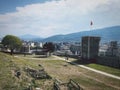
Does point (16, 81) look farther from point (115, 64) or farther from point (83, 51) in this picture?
point (83, 51)

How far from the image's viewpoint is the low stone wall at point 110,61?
6123 cm

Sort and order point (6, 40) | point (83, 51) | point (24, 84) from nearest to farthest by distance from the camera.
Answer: point (24, 84) → point (83, 51) → point (6, 40)

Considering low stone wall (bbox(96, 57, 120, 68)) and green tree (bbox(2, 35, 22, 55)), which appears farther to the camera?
green tree (bbox(2, 35, 22, 55))

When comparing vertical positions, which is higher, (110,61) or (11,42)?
(11,42)

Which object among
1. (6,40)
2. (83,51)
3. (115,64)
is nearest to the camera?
(115,64)

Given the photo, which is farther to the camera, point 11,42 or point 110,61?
point 11,42

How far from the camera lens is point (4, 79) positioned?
31.8 metres

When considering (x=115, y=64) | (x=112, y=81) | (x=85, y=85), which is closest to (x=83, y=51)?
(x=115, y=64)

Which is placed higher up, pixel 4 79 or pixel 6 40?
pixel 6 40

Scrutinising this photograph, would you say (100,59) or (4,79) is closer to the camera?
(4,79)

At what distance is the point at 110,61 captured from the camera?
6488cm

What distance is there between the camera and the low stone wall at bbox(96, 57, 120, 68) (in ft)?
201

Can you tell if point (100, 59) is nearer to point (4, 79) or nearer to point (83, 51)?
point (83, 51)

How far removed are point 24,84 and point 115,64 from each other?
39.0 metres
